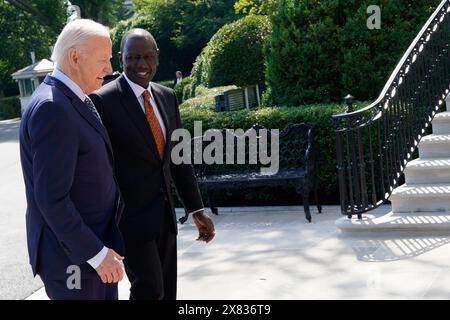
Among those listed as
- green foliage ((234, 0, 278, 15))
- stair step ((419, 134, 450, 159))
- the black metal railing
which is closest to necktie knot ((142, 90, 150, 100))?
the black metal railing

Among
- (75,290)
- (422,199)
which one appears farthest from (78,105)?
(422,199)

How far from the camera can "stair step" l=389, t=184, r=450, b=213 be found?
8.86 metres

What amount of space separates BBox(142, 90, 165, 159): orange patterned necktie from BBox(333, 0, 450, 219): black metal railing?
3.68m

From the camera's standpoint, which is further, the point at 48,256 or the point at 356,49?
the point at 356,49

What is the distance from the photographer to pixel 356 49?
11.7m

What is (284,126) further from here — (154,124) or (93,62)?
(93,62)

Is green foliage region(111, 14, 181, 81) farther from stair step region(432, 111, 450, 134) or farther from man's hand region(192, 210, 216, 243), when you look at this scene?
man's hand region(192, 210, 216, 243)

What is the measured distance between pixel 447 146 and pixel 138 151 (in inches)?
216

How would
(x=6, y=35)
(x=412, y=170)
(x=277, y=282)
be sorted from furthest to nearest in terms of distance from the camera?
(x=6, y=35) → (x=412, y=170) → (x=277, y=282)

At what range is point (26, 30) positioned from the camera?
54.9m

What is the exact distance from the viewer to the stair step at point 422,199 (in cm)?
886

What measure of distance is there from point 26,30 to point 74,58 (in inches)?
2073

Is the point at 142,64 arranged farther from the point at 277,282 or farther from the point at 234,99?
the point at 234,99
